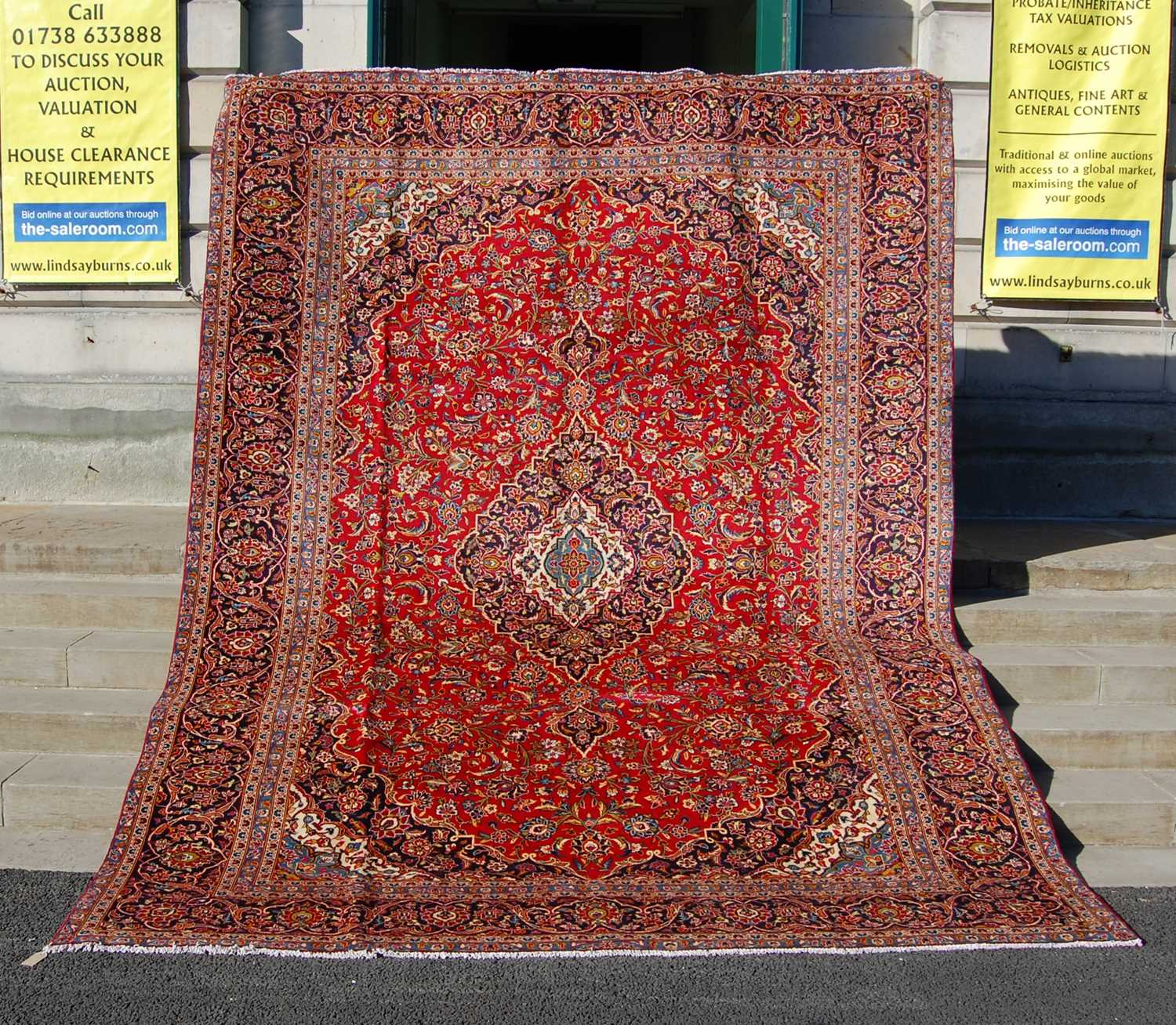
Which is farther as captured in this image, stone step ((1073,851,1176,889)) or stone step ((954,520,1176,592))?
stone step ((954,520,1176,592))

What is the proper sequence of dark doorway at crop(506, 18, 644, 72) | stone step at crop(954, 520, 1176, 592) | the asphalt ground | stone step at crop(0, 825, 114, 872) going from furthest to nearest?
1. dark doorway at crop(506, 18, 644, 72)
2. stone step at crop(954, 520, 1176, 592)
3. stone step at crop(0, 825, 114, 872)
4. the asphalt ground

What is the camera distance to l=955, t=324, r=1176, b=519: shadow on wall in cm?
690

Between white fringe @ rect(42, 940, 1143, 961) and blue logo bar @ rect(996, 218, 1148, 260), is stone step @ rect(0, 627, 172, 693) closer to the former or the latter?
white fringe @ rect(42, 940, 1143, 961)

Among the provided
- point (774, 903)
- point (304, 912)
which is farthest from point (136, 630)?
point (774, 903)

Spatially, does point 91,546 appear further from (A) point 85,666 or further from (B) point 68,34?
(B) point 68,34

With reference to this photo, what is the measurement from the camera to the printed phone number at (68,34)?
6.60m

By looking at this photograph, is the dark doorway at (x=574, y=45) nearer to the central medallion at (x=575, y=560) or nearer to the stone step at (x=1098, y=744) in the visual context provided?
the central medallion at (x=575, y=560)

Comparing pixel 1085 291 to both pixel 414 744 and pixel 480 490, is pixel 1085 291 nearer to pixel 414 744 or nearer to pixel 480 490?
pixel 480 490

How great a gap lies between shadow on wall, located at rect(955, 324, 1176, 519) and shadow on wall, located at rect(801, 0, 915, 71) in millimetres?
1629

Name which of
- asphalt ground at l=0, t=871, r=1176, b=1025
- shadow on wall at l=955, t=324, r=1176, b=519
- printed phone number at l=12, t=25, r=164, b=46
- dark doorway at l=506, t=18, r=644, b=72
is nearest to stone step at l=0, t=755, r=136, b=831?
asphalt ground at l=0, t=871, r=1176, b=1025

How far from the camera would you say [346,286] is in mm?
4836

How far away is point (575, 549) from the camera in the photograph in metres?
4.68

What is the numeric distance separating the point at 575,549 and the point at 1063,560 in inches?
84.9

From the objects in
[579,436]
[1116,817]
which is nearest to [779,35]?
[579,436]
